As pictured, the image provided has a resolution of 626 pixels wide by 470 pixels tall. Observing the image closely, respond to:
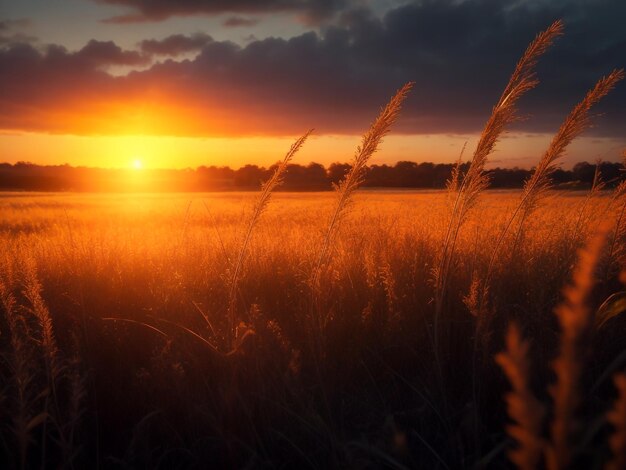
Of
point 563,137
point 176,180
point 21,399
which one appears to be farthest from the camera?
point 176,180

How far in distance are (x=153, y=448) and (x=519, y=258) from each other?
3879 millimetres

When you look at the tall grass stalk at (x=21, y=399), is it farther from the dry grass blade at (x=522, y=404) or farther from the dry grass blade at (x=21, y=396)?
the dry grass blade at (x=522, y=404)

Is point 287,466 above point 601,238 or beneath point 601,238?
beneath

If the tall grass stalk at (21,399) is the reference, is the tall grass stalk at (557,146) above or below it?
above

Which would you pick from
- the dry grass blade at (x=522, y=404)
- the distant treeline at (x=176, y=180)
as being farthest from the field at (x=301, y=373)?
the distant treeline at (x=176, y=180)

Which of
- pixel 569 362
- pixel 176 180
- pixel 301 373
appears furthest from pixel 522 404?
pixel 176 180

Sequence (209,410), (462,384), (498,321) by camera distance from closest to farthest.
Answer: (209,410) → (462,384) → (498,321)

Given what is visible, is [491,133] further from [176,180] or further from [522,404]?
[176,180]

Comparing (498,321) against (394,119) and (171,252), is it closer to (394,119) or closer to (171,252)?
(394,119)

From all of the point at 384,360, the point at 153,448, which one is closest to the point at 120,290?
the point at 153,448

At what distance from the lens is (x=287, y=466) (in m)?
2.12

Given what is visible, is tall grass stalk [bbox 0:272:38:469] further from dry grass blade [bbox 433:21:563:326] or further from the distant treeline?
the distant treeline

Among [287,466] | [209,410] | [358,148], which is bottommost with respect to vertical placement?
[287,466]

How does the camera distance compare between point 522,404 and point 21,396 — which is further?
point 21,396
